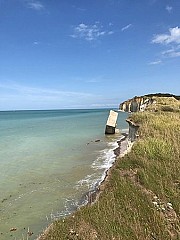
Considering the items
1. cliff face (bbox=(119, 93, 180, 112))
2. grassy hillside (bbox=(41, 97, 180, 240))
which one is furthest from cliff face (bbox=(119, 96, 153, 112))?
grassy hillside (bbox=(41, 97, 180, 240))

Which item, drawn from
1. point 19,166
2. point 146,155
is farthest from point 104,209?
point 19,166

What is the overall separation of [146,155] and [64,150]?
13.0 metres

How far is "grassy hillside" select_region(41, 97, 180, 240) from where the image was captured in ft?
17.2

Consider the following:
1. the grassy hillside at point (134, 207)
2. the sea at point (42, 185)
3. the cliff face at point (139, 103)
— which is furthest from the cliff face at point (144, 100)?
the grassy hillside at point (134, 207)

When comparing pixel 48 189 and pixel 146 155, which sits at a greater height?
pixel 146 155

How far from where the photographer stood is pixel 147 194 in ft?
22.2

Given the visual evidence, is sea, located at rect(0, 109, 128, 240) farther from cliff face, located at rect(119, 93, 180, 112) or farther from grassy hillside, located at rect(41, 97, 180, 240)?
cliff face, located at rect(119, 93, 180, 112)

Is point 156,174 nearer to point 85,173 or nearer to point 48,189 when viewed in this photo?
point 48,189

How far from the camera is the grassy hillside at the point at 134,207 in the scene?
207 inches

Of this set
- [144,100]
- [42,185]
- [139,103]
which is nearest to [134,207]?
[42,185]

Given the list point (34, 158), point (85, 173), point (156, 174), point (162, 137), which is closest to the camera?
point (156, 174)

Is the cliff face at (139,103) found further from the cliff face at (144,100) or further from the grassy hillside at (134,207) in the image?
the grassy hillside at (134,207)

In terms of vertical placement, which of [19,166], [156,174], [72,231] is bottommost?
[19,166]

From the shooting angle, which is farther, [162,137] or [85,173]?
[85,173]
